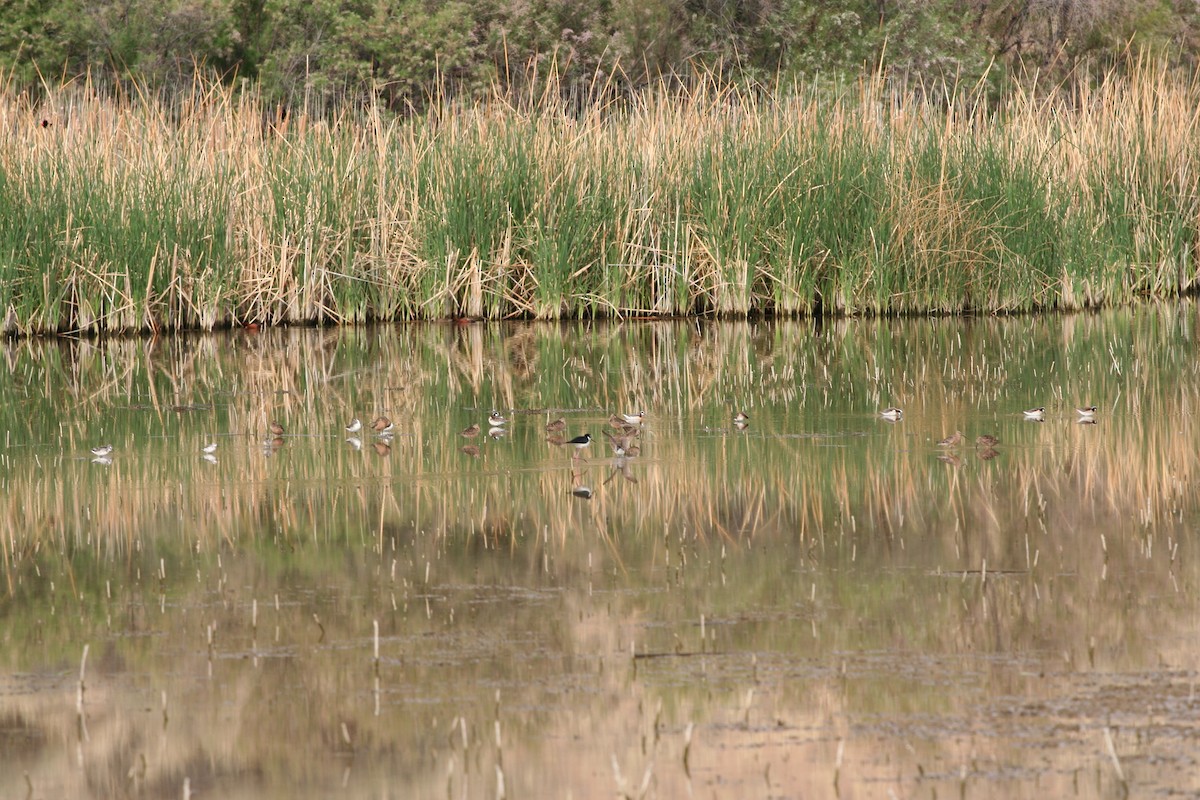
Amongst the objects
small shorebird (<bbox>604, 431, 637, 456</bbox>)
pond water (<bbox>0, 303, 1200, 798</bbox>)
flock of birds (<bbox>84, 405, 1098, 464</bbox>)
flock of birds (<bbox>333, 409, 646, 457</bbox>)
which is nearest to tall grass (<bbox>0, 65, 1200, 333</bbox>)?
pond water (<bbox>0, 303, 1200, 798</bbox>)

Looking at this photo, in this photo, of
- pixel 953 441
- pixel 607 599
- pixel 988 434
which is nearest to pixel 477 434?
pixel 953 441

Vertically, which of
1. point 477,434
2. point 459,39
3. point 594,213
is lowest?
point 477,434

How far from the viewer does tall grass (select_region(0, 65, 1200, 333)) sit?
11914 millimetres

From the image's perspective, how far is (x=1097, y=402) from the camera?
25.1 feet

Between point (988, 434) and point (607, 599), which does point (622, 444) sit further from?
point (607, 599)

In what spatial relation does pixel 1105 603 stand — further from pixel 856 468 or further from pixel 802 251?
pixel 802 251

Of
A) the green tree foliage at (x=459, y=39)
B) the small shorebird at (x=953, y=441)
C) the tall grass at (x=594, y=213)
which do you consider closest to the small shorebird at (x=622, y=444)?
the small shorebird at (x=953, y=441)

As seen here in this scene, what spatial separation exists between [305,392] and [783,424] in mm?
2630

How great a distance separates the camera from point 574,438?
665cm

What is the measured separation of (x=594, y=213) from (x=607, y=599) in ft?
27.4

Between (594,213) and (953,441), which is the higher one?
(594,213)

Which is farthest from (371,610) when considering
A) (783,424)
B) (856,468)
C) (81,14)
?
(81,14)

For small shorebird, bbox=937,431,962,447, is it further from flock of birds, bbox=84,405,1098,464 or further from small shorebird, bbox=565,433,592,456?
small shorebird, bbox=565,433,592,456

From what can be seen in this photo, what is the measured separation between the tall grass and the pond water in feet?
13.1
